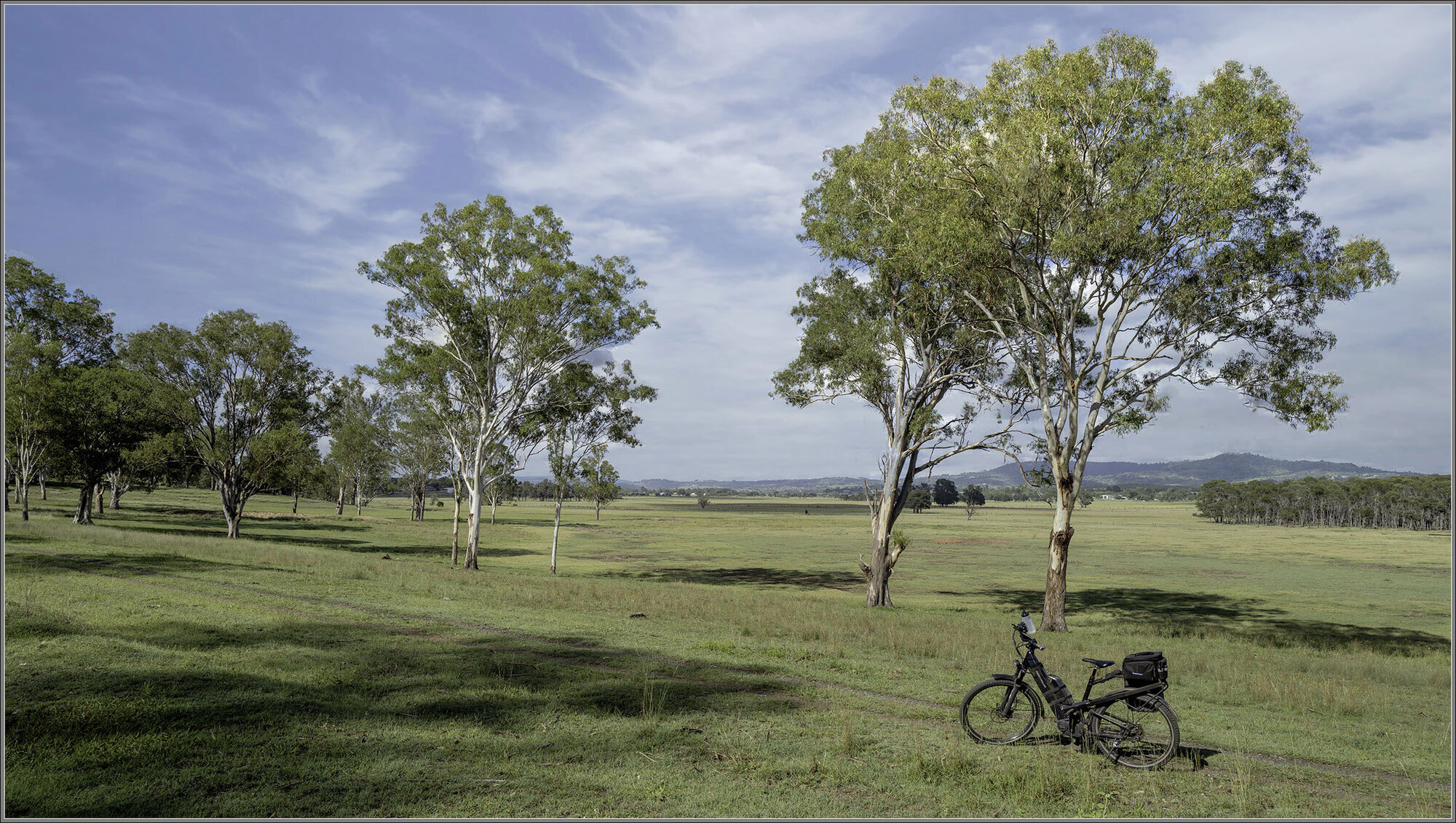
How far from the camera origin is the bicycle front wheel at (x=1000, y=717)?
1050 centimetres

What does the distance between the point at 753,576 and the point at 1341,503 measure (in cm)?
18634

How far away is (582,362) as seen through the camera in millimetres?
44188

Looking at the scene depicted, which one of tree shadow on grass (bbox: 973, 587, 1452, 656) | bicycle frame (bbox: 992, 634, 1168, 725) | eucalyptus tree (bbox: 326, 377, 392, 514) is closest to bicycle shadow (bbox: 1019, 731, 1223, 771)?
bicycle frame (bbox: 992, 634, 1168, 725)

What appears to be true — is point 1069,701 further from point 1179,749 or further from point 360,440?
point 360,440

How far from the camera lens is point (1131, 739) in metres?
9.66

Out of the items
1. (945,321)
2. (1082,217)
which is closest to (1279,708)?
(1082,217)

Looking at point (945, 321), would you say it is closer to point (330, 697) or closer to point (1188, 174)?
point (1188, 174)

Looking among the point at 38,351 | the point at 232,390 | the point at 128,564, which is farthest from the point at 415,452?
the point at 128,564

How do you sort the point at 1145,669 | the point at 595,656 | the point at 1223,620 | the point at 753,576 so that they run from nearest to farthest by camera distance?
the point at 1145,669
the point at 595,656
the point at 1223,620
the point at 753,576

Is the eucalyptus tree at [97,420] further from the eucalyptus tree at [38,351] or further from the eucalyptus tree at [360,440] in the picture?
the eucalyptus tree at [360,440]

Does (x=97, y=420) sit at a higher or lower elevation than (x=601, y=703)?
higher

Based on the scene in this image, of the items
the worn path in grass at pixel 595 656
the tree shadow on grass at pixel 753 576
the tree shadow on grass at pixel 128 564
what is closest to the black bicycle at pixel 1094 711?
the worn path in grass at pixel 595 656

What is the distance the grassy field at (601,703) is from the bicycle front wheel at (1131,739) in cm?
23

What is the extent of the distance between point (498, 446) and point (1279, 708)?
41.2 metres
